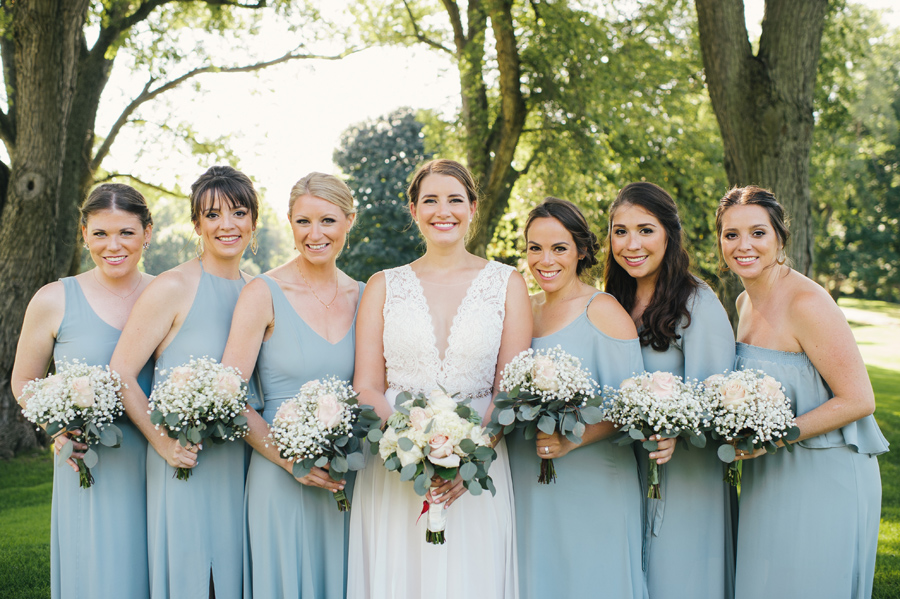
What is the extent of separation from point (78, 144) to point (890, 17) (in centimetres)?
4039

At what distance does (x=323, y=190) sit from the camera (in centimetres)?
423

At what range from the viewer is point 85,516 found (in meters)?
4.02

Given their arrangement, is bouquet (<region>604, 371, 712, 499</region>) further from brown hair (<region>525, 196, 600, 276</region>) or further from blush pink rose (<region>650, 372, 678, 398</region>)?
brown hair (<region>525, 196, 600, 276</region>)

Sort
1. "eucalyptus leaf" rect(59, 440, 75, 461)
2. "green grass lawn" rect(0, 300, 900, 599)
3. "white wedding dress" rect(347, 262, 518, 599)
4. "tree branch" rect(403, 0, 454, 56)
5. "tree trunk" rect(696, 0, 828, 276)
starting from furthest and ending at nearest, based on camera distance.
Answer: "tree branch" rect(403, 0, 454, 56), "tree trunk" rect(696, 0, 828, 276), "green grass lawn" rect(0, 300, 900, 599), "white wedding dress" rect(347, 262, 518, 599), "eucalyptus leaf" rect(59, 440, 75, 461)

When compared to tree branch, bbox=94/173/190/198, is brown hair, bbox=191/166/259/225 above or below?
below

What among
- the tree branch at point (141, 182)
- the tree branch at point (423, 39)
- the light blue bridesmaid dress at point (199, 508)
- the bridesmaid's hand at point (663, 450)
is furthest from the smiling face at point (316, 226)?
the tree branch at point (423, 39)

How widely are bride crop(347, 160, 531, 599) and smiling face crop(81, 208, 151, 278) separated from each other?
1.58 metres

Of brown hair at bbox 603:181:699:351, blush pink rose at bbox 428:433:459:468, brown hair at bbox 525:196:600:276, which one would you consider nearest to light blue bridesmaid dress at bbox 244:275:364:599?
blush pink rose at bbox 428:433:459:468

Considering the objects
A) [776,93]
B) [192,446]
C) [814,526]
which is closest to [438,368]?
[192,446]

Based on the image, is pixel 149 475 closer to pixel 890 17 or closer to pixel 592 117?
pixel 592 117

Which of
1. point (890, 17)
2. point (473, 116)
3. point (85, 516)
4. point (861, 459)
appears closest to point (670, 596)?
point (861, 459)

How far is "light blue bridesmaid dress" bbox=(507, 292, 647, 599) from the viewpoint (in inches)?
157

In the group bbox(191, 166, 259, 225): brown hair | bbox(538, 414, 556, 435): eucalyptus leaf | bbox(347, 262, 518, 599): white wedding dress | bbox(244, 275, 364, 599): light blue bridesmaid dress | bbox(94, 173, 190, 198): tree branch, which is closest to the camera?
bbox(538, 414, 556, 435): eucalyptus leaf

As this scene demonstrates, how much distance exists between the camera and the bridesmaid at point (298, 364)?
3.94 metres
